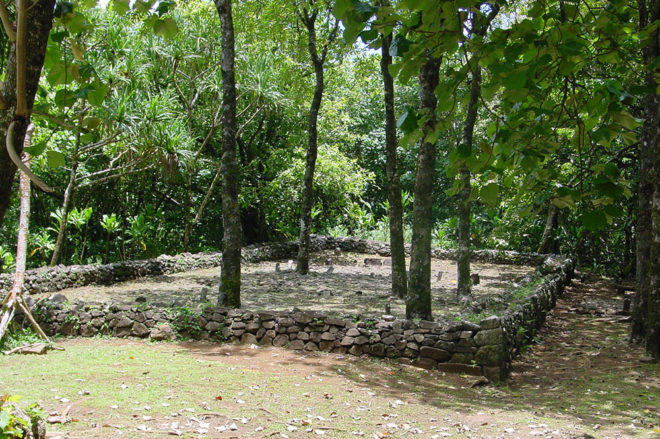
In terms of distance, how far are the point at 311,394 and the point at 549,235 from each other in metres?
14.1

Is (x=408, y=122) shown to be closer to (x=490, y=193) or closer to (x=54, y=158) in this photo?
(x=490, y=193)

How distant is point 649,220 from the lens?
777 cm

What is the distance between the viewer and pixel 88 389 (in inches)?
202

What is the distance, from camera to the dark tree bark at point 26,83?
A: 1844 mm

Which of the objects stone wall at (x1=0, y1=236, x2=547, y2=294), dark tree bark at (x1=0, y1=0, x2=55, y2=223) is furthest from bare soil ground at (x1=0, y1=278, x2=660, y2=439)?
stone wall at (x1=0, y1=236, x2=547, y2=294)

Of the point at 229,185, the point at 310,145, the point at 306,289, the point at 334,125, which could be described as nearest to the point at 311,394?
the point at 229,185

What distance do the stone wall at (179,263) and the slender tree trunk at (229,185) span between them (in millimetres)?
4194

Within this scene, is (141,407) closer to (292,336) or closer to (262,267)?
(292,336)

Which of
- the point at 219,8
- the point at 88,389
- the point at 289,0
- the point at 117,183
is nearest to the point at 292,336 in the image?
the point at 88,389

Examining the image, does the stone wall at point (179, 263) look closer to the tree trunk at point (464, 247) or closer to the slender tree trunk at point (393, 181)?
the slender tree trunk at point (393, 181)

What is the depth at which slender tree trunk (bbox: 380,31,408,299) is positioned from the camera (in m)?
9.60

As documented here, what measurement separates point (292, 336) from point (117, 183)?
33.2 ft

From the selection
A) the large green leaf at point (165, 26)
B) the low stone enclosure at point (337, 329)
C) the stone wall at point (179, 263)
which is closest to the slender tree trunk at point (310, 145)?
the stone wall at point (179, 263)

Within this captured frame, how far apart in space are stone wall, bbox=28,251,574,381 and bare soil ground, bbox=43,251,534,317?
2.52ft
